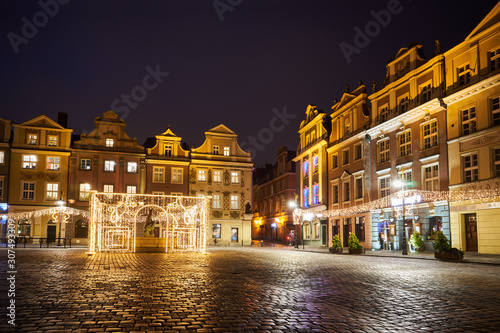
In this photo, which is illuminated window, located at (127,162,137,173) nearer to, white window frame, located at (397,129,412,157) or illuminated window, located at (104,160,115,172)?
illuminated window, located at (104,160,115,172)

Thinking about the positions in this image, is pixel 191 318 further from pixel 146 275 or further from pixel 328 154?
pixel 328 154

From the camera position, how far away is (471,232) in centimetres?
2769

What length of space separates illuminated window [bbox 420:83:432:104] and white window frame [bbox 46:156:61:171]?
37.2 metres

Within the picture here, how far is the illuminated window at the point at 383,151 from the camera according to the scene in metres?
36.6

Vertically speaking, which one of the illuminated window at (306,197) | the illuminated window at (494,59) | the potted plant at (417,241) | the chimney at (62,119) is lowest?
the potted plant at (417,241)

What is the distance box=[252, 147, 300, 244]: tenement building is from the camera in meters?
65.3

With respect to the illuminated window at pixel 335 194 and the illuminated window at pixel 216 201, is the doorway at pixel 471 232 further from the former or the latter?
the illuminated window at pixel 216 201

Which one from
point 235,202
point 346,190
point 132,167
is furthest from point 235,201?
point 346,190

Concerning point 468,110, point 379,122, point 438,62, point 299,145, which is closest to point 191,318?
point 468,110

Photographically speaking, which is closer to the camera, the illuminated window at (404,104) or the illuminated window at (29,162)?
A: the illuminated window at (404,104)

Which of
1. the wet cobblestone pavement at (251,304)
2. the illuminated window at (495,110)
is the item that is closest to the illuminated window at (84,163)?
the wet cobblestone pavement at (251,304)

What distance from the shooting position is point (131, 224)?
48.7m

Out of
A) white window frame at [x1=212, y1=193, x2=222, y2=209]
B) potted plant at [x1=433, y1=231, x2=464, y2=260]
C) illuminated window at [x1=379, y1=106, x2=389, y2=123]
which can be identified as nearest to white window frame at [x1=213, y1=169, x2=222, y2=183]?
white window frame at [x1=212, y1=193, x2=222, y2=209]

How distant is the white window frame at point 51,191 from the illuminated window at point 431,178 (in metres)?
36.9
